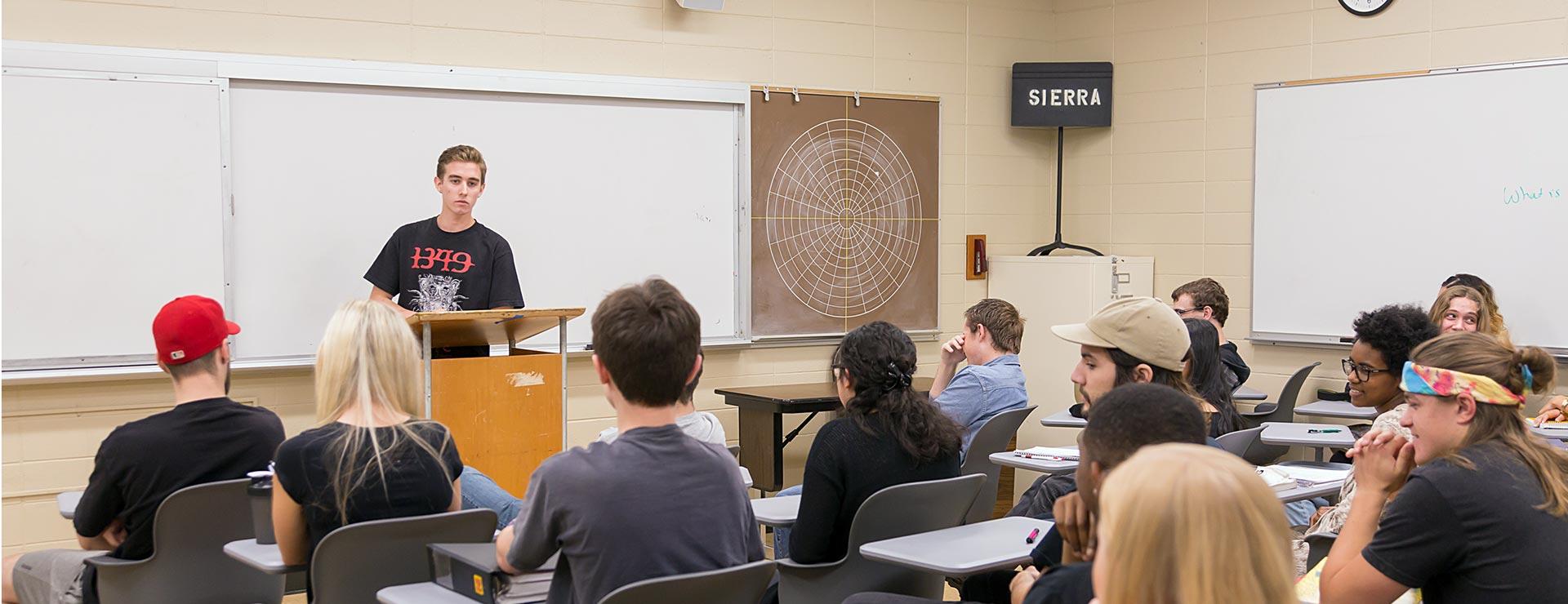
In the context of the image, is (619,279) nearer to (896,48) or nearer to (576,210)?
(576,210)

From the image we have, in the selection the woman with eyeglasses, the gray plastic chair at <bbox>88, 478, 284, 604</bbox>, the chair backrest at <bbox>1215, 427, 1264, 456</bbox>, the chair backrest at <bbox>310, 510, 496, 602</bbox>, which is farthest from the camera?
the chair backrest at <bbox>1215, 427, 1264, 456</bbox>

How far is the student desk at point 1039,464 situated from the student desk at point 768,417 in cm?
235

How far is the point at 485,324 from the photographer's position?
425 cm

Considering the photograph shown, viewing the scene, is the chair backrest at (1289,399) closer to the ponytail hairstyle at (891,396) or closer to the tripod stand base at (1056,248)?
the tripod stand base at (1056,248)

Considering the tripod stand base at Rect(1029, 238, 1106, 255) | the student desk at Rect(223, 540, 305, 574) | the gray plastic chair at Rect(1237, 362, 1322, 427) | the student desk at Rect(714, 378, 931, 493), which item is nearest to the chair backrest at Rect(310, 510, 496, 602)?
the student desk at Rect(223, 540, 305, 574)

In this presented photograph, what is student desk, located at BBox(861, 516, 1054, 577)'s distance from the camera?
8.01 ft

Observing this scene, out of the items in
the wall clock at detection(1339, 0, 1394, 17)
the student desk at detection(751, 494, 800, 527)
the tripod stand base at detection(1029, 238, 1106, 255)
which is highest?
the wall clock at detection(1339, 0, 1394, 17)

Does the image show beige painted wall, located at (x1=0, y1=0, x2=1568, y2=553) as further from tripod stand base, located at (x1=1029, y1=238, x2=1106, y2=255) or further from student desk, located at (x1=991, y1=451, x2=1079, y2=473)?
student desk, located at (x1=991, y1=451, x2=1079, y2=473)

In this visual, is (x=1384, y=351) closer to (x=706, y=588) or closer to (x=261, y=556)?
(x=706, y=588)

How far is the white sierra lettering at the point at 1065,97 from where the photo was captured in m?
6.86

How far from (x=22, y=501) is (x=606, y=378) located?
3.65 meters

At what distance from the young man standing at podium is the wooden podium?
0.35 m

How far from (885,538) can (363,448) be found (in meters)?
1.15

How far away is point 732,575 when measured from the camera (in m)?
2.07
